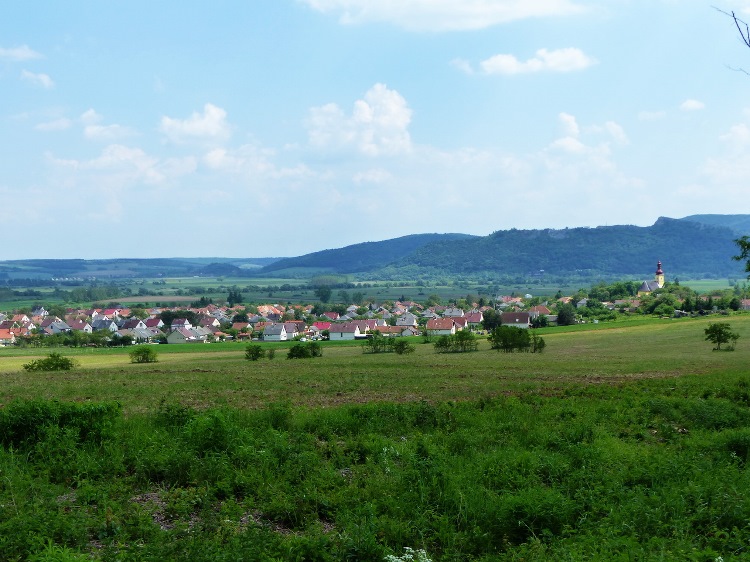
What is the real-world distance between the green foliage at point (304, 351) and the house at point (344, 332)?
57781 mm

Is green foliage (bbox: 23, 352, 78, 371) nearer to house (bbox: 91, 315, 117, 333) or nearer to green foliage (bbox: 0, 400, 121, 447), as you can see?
green foliage (bbox: 0, 400, 121, 447)

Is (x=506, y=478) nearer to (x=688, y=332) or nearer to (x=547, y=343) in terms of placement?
(x=547, y=343)

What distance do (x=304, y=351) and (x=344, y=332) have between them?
2400 inches

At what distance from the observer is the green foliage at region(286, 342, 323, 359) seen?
57938 mm

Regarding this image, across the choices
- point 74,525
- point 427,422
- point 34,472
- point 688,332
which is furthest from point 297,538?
point 688,332

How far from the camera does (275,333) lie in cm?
11631

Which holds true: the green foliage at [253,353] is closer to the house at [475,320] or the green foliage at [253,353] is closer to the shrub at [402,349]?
the shrub at [402,349]

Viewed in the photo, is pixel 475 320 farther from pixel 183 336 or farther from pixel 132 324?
pixel 132 324

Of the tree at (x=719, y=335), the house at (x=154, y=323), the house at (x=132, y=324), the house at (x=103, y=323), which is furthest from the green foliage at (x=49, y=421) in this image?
the house at (x=103, y=323)

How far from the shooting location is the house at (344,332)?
4663 inches

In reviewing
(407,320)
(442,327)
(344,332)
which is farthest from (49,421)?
(407,320)

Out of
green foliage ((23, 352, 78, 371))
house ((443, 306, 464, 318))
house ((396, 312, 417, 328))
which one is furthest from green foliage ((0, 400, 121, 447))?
house ((443, 306, 464, 318))

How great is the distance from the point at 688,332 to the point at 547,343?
17.3 m

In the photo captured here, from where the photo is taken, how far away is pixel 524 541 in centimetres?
816
